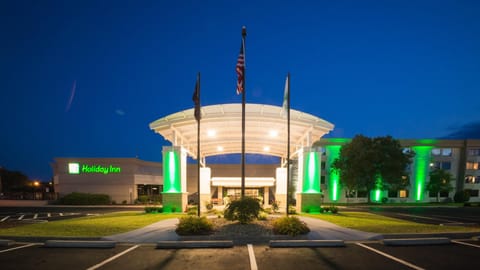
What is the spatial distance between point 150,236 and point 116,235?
150 centimetres

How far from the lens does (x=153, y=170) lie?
151 feet

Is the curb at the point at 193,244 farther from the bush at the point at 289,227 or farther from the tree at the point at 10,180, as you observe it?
the tree at the point at 10,180

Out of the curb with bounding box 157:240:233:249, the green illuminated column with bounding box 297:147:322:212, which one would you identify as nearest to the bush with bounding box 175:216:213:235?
the curb with bounding box 157:240:233:249

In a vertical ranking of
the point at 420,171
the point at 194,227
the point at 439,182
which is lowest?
the point at 439,182

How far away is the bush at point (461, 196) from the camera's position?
1783 inches

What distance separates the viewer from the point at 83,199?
37.8 meters

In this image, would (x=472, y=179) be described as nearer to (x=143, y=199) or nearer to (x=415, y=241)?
(x=415, y=241)

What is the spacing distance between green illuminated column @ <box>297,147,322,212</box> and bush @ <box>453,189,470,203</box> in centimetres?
4103

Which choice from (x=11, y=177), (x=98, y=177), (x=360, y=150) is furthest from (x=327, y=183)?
(x=11, y=177)

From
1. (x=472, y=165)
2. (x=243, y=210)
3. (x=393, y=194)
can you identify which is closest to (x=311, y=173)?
(x=243, y=210)

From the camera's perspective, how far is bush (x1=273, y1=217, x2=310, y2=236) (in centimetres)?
1125

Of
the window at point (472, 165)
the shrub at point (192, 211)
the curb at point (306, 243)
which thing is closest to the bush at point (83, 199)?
the shrub at point (192, 211)

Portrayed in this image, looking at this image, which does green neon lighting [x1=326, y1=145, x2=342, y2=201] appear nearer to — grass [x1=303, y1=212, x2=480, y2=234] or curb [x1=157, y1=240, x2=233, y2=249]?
grass [x1=303, y1=212, x2=480, y2=234]

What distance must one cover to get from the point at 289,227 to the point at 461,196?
166ft
